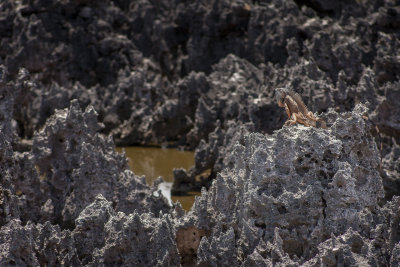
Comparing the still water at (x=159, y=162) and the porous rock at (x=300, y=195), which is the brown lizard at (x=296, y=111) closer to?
the porous rock at (x=300, y=195)

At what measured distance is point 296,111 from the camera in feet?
17.7

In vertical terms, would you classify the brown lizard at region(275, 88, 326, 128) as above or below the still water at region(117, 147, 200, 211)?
above

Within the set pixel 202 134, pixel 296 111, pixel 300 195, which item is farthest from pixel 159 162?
pixel 300 195

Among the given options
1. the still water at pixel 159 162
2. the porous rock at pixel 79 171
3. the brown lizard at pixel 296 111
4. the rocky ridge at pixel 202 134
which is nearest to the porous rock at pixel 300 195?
the rocky ridge at pixel 202 134

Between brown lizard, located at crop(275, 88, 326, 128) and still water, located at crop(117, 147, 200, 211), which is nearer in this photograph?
brown lizard, located at crop(275, 88, 326, 128)

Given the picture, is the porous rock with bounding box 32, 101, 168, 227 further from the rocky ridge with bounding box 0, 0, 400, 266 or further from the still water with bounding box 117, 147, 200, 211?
the still water with bounding box 117, 147, 200, 211

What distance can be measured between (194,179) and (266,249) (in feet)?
18.2

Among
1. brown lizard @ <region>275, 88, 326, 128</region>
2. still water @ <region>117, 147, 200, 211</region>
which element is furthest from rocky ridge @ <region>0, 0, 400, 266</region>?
still water @ <region>117, 147, 200, 211</region>

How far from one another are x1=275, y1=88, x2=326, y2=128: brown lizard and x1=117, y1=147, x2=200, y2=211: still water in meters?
4.17

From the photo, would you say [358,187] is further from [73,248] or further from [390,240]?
[73,248]

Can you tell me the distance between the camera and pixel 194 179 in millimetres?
10172

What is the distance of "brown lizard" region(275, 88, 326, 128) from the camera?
17.1 feet

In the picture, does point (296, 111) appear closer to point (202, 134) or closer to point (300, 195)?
point (300, 195)

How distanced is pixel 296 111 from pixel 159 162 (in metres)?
7.29
